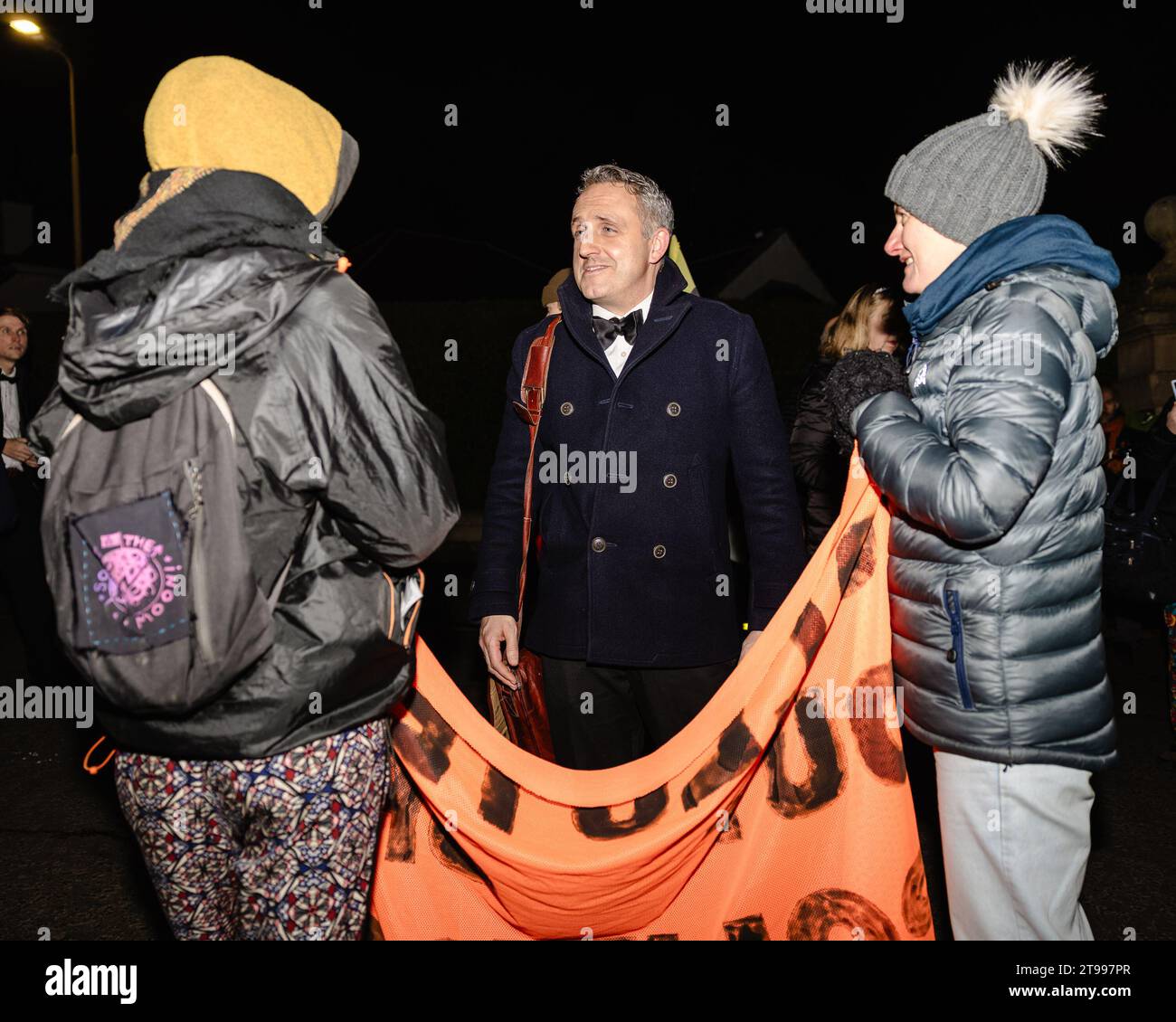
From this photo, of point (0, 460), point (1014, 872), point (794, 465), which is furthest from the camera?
point (0, 460)

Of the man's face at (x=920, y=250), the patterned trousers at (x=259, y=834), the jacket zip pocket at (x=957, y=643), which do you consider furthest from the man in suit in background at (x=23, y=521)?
the jacket zip pocket at (x=957, y=643)

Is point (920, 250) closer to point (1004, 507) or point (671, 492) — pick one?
point (1004, 507)

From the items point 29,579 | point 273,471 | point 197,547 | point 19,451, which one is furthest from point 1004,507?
point 19,451

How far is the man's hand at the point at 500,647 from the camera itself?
3.21 m

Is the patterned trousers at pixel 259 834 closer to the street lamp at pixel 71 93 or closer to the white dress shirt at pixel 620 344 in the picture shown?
the white dress shirt at pixel 620 344

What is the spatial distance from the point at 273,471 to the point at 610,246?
5.10 ft

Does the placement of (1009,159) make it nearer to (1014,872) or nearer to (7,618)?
(1014,872)

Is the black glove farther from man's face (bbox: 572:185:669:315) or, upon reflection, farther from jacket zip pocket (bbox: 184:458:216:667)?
jacket zip pocket (bbox: 184:458:216:667)

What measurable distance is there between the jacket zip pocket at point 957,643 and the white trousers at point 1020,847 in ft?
0.52

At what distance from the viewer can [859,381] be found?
2.46 m

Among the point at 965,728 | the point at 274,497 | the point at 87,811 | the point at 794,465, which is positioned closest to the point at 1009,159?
the point at 965,728

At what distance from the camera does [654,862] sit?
2.79m

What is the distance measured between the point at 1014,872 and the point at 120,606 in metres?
1.91

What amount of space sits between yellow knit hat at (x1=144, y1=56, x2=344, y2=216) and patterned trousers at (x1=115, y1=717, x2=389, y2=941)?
1.11 meters
